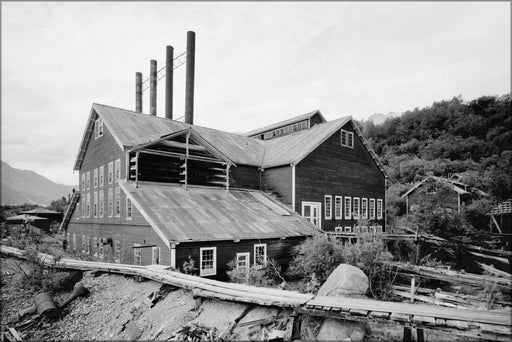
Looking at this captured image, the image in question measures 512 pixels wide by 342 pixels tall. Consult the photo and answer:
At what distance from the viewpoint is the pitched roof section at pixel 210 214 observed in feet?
55.9

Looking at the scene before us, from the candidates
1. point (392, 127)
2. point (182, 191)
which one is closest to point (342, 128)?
point (182, 191)

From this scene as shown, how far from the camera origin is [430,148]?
64438 millimetres

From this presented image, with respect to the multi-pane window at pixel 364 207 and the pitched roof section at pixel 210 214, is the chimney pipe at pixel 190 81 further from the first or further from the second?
the multi-pane window at pixel 364 207

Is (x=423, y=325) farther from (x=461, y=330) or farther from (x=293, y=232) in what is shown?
(x=293, y=232)

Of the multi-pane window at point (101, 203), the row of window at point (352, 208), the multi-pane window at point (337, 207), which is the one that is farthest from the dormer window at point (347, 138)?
the multi-pane window at point (101, 203)

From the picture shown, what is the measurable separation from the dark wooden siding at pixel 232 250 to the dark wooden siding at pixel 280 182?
476cm

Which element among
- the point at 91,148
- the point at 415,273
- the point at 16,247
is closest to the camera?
the point at 415,273

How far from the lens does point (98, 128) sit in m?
26.0

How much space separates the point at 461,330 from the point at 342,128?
23.7 meters

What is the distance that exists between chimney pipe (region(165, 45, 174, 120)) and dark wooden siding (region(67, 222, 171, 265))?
1502 centimetres

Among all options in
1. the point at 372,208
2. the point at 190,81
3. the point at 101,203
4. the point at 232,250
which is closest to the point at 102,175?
the point at 101,203

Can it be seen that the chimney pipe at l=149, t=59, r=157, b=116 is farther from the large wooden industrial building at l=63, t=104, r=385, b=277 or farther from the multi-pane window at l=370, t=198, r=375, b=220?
the multi-pane window at l=370, t=198, r=375, b=220

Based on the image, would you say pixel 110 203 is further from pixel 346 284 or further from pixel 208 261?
pixel 346 284

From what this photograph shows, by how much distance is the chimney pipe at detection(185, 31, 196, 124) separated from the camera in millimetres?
34938
